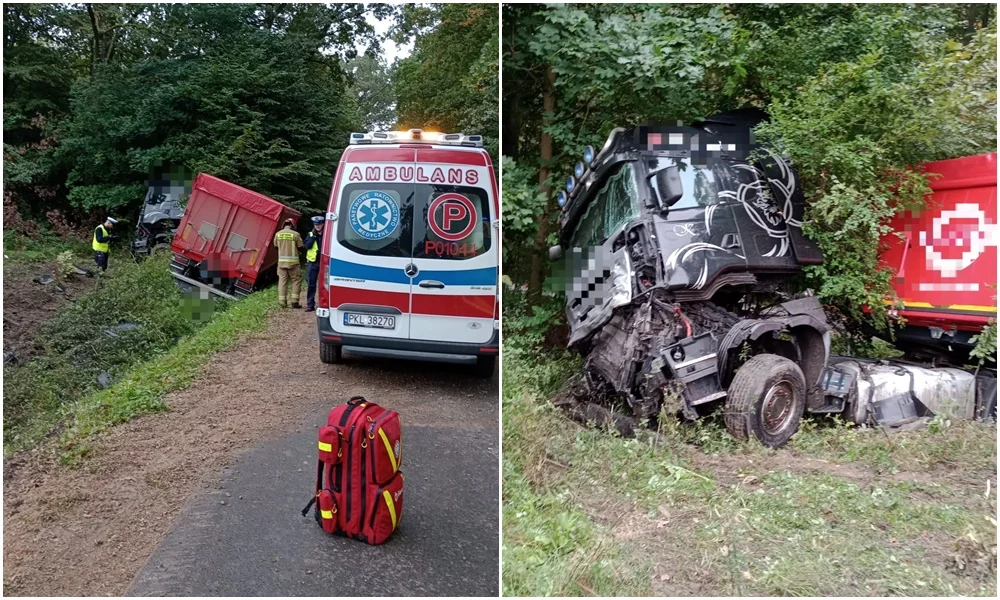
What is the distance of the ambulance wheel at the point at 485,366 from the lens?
16.6 feet

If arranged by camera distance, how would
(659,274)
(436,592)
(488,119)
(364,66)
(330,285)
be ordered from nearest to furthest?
(436,592) → (659,274) → (488,119) → (330,285) → (364,66)

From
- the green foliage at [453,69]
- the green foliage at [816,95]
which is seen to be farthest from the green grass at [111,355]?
the green foliage at [816,95]

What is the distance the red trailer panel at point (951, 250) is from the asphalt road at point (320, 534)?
3.21 meters

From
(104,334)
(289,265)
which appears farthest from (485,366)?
(289,265)

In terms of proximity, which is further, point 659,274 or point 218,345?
point 218,345

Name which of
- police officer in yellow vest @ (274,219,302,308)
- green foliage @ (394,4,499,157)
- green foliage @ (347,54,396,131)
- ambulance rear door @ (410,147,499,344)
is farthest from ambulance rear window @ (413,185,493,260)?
police officer in yellow vest @ (274,219,302,308)

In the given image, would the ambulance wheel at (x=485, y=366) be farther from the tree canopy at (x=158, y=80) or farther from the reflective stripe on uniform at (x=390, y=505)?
the reflective stripe on uniform at (x=390, y=505)

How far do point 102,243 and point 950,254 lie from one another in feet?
21.3

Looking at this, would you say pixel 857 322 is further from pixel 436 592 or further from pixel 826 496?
pixel 436 592

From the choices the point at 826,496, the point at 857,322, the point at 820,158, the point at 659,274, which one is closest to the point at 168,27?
the point at 659,274

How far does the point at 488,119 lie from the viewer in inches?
161

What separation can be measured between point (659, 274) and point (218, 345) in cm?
489

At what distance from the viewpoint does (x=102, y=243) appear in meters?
5.05

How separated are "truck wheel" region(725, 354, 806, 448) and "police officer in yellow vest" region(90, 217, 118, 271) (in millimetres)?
4782
